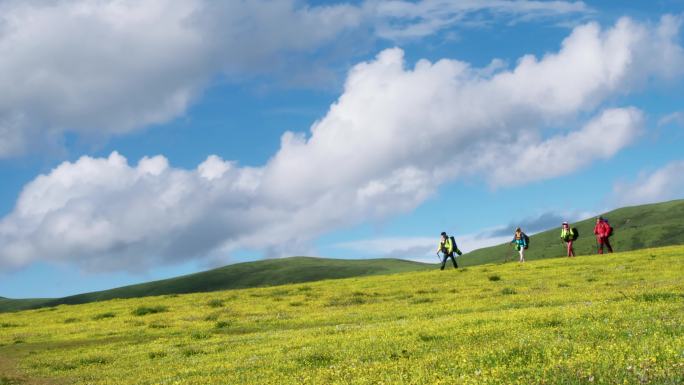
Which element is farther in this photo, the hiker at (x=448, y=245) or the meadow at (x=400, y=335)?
the hiker at (x=448, y=245)

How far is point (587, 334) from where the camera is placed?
15609 millimetres

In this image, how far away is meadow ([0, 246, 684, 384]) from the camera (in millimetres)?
12414

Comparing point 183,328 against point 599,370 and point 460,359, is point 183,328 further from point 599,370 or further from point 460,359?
point 599,370

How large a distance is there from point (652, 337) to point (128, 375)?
614 inches

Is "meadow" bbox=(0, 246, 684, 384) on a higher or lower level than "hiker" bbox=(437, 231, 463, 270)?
lower

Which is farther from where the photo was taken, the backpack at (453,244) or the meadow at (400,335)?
the backpack at (453,244)

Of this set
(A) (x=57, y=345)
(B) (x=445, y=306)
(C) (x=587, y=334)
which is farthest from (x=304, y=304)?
(C) (x=587, y=334)

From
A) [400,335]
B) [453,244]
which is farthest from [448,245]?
[400,335]

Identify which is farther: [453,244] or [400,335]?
[453,244]

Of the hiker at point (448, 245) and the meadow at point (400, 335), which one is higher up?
the hiker at point (448, 245)

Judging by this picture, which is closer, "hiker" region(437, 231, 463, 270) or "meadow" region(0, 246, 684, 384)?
"meadow" region(0, 246, 684, 384)

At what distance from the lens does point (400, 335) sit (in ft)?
70.5

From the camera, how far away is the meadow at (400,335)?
12414mm

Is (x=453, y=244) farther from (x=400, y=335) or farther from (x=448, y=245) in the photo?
(x=400, y=335)
